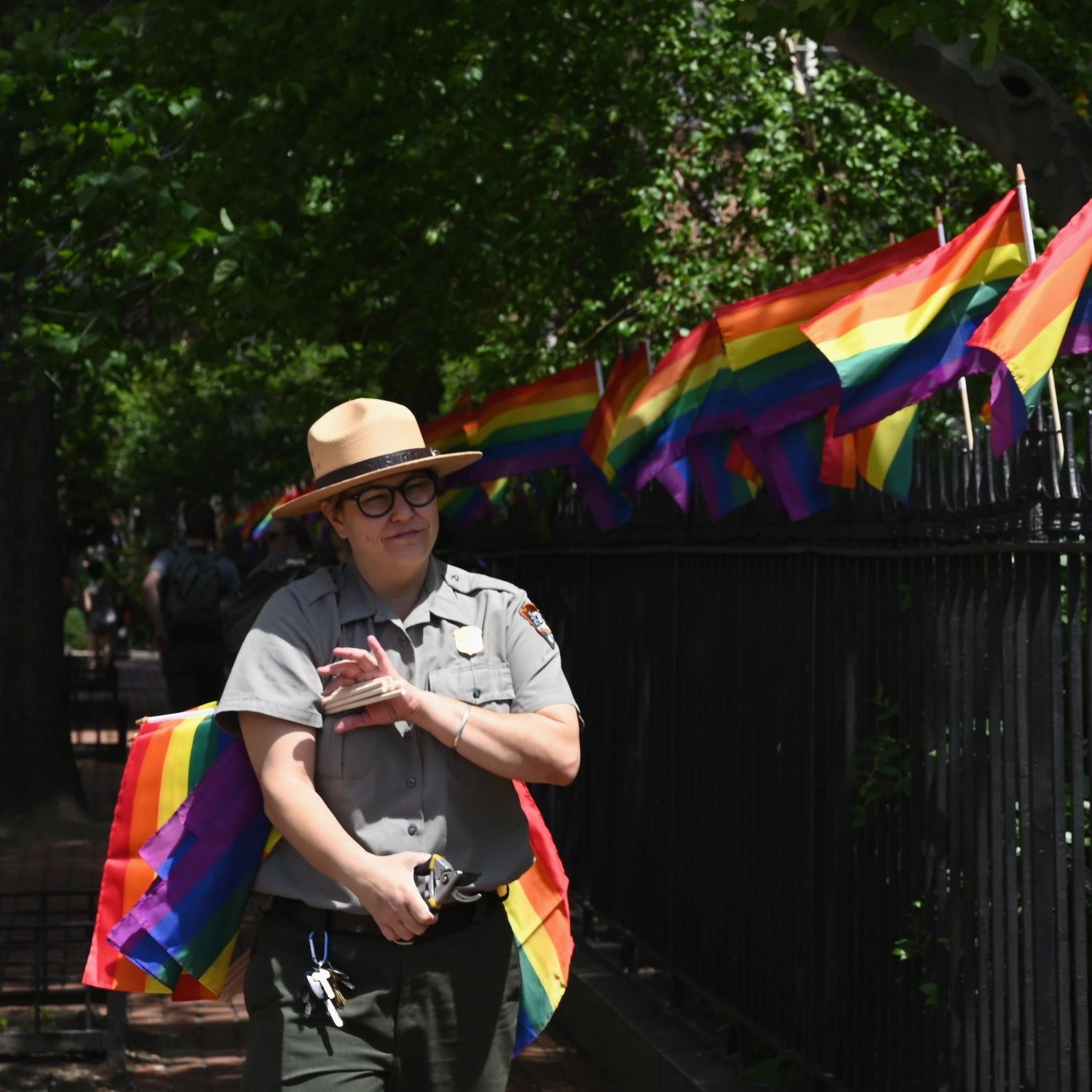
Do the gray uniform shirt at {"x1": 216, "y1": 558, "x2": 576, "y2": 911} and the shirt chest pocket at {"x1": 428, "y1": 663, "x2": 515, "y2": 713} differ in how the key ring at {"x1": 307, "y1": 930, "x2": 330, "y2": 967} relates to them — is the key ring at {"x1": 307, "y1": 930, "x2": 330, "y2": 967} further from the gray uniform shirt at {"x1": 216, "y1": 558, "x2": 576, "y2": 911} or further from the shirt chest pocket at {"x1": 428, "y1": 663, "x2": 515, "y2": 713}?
the shirt chest pocket at {"x1": 428, "y1": 663, "x2": 515, "y2": 713}

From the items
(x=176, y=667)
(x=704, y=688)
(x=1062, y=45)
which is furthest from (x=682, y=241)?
(x=704, y=688)

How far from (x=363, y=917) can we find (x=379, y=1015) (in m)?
0.19

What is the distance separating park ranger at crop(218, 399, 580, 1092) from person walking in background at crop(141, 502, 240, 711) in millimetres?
8305

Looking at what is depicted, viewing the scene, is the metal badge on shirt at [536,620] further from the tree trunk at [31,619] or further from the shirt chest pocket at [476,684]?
the tree trunk at [31,619]

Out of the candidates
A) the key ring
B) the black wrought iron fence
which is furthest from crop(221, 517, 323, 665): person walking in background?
the key ring

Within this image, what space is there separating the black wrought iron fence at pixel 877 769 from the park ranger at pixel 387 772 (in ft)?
3.69

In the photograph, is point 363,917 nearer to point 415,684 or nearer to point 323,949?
point 323,949

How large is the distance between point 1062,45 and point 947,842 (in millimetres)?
8448

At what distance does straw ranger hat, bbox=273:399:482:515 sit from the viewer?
357 cm

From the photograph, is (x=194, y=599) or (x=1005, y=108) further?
(x=194, y=599)

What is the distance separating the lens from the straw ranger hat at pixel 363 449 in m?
3.57

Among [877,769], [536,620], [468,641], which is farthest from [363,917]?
[877,769]

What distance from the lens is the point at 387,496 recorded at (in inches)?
142

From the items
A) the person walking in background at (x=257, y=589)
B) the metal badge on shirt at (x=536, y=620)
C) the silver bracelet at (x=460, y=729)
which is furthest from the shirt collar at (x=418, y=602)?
the person walking in background at (x=257, y=589)
